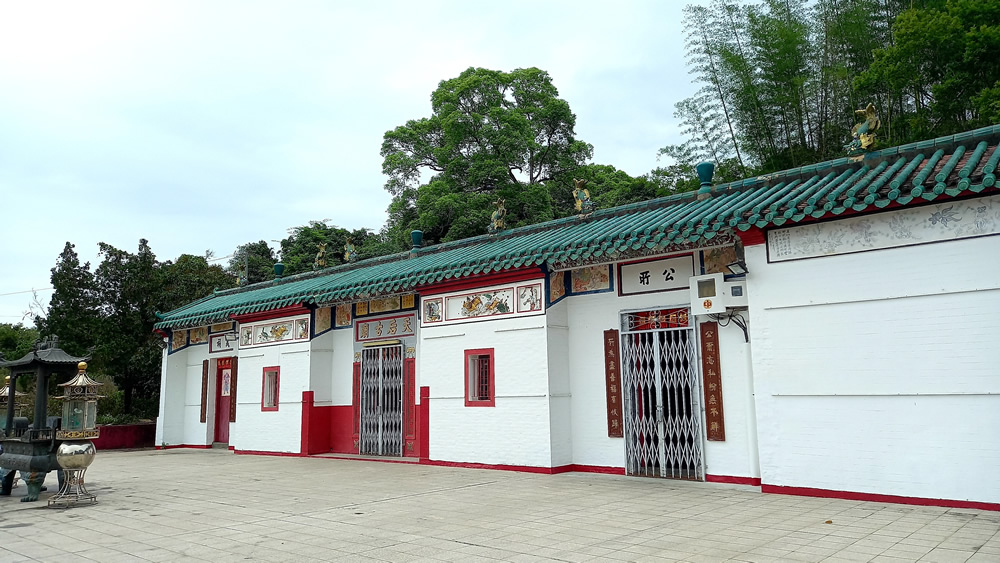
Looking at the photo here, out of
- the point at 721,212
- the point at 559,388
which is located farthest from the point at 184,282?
the point at 721,212

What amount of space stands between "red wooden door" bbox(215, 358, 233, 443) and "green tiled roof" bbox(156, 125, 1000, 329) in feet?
14.5

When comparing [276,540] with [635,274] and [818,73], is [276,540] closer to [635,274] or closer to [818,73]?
[635,274]

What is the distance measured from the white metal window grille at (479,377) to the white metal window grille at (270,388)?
5.26 meters

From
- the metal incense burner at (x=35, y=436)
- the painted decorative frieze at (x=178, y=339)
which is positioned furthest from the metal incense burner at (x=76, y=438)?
the painted decorative frieze at (x=178, y=339)

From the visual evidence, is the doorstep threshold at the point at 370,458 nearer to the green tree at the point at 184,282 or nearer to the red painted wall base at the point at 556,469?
the red painted wall base at the point at 556,469

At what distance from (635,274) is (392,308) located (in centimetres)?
486

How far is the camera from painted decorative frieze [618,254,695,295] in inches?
341

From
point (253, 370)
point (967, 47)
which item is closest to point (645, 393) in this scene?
point (253, 370)

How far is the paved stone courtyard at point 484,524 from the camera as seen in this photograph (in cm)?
480

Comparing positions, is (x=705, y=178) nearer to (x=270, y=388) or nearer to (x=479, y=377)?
(x=479, y=377)

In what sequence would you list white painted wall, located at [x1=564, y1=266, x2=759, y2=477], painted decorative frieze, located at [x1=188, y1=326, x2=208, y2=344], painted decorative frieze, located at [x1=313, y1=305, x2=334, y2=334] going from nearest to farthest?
1. white painted wall, located at [x1=564, y1=266, x2=759, y2=477]
2. painted decorative frieze, located at [x1=313, y1=305, x2=334, y2=334]
3. painted decorative frieze, located at [x1=188, y1=326, x2=208, y2=344]

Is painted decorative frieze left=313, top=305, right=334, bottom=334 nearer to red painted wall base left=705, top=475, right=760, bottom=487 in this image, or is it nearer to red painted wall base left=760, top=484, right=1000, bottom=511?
red painted wall base left=705, top=475, right=760, bottom=487

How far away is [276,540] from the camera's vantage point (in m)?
5.45

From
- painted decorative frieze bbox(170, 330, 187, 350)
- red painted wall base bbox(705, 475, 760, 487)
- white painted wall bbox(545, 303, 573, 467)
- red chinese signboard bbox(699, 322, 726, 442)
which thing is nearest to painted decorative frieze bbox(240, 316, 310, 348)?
painted decorative frieze bbox(170, 330, 187, 350)
